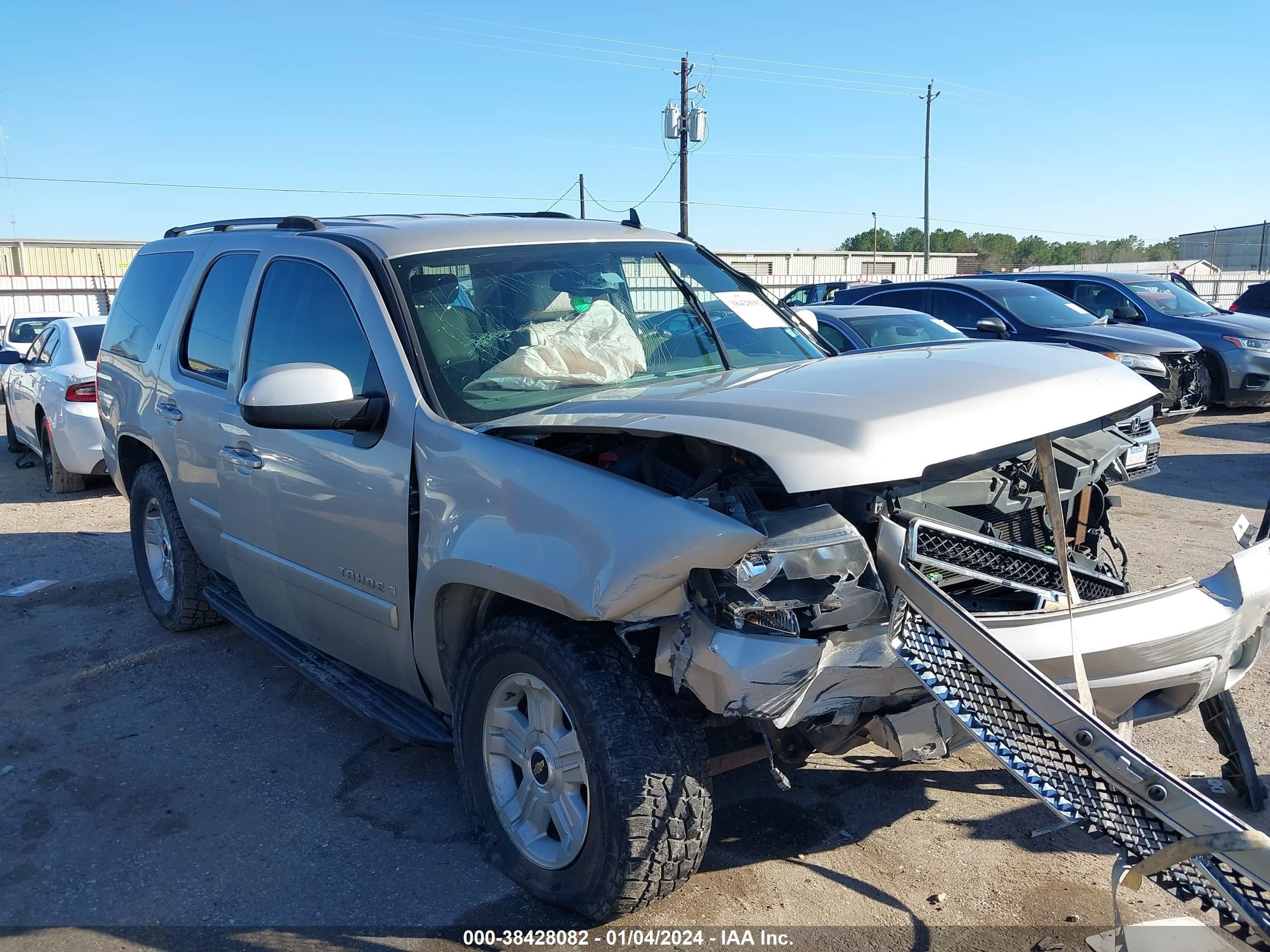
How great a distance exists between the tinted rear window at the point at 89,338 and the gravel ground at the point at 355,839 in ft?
17.3

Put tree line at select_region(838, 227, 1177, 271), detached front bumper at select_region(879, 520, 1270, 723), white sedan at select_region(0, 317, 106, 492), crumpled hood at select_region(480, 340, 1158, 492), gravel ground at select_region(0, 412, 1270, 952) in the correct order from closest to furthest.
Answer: crumpled hood at select_region(480, 340, 1158, 492) < detached front bumper at select_region(879, 520, 1270, 723) < gravel ground at select_region(0, 412, 1270, 952) < white sedan at select_region(0, 317, 106, 492) < tree line at select_region(838, 227, 1177, 271)

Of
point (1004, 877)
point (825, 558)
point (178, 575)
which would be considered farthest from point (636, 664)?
point (178, 575)

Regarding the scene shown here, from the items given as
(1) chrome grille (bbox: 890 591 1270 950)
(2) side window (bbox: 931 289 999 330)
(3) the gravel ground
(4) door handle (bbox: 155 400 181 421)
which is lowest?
(3) the gravel ground

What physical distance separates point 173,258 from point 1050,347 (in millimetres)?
4245

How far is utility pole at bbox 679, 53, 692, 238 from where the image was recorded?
30.4 m

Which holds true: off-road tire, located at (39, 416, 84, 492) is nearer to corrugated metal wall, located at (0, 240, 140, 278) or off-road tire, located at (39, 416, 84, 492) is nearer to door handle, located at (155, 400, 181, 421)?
door handle, located at (155, 400, 181, 421)

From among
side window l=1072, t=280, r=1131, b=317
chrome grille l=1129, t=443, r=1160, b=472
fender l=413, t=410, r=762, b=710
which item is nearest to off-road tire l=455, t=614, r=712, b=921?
fender l=413, t=410, r=762, b=710

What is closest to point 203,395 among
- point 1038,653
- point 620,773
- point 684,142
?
point 620,773

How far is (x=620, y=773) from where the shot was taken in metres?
2.63

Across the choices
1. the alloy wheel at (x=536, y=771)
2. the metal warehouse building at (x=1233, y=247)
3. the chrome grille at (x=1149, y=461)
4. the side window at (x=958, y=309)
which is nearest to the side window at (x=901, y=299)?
the side window at (x=958, y=309)

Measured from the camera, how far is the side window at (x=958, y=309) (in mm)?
12289

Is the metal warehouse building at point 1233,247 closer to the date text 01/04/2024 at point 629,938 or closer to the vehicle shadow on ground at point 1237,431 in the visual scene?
the vehicle shadow on ground at point 1237,431

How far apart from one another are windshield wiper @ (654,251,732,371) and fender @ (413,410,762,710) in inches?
51.3

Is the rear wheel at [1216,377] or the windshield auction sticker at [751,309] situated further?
the rear wheel at [1216,377]
